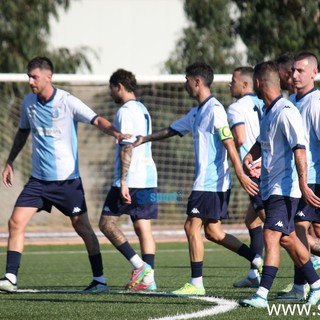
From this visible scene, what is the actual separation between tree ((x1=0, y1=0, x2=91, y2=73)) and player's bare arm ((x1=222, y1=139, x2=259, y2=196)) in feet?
49.6

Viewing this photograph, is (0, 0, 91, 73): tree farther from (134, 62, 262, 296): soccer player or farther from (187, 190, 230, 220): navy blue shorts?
(187, 190, 230, 220): navy blue shorts

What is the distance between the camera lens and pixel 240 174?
408 inches

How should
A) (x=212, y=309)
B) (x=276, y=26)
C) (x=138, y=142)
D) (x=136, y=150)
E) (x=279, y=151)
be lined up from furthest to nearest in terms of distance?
(x=276, y=26) < (x=136, y=150) < (x=138, y=142) < (x=279, y=151) < (x=212, y=309)

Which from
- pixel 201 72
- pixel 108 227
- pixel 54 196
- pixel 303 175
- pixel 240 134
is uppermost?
pixel 201 72

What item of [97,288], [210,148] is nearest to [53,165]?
[97,288]

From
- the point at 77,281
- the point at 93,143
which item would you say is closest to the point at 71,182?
the point at 77,281

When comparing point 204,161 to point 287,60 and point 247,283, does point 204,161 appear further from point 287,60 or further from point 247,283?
point 247,283

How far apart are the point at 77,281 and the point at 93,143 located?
1397 cm

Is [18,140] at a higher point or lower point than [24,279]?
higher

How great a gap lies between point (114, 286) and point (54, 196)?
48.1 inches

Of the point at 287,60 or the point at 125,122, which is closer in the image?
the point at 287,60

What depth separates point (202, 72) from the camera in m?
11.3

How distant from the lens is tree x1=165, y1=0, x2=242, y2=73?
27219 mm

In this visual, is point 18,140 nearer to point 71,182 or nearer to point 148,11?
point 71,182
